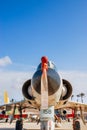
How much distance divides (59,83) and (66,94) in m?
2.22

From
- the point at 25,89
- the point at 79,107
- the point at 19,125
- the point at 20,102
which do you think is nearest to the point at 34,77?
the point at 25,89

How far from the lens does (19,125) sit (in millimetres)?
15812

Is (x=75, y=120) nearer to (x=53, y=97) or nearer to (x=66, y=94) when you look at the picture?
(x=66, y=94)

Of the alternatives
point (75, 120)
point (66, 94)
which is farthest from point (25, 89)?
point (75, 120)

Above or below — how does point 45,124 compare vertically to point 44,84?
below

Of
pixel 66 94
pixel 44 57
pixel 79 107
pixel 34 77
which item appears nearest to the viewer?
pixel 44 57

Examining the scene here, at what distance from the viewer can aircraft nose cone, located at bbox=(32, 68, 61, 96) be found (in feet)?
29.8

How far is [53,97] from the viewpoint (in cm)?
979

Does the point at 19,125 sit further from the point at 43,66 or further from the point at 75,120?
the point at 43,66

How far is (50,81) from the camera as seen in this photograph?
29.8 ft

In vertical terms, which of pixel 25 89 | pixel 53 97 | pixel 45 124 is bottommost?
pixel 45 124

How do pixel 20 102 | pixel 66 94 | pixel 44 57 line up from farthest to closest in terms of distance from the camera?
pixel 20 102 < pixel 66 94 < pixel 44 57

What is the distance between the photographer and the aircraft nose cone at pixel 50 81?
908 centimetres

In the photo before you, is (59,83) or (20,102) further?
(20,102)
